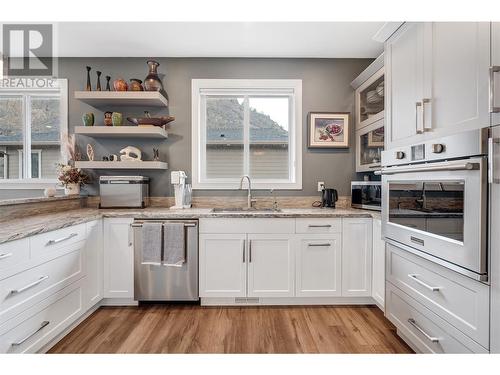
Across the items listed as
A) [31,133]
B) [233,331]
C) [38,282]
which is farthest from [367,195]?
[31,133]

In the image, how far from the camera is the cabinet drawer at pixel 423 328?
49.2 inches

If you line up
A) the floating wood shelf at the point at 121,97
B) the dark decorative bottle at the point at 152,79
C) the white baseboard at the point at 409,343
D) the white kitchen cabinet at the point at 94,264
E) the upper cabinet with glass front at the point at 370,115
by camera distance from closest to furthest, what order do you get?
the white baseboard at the point at 409,343, the white kitchen cabinet at the point at 94,264, the upper cabinet with glass front at the point at 370,115, the floating wood shelf at the point at 121,97, the dark decorative bottle at the point at 152,79

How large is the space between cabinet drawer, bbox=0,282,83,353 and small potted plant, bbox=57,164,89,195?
1.18 metres

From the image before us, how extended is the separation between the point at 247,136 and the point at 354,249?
1.66 m

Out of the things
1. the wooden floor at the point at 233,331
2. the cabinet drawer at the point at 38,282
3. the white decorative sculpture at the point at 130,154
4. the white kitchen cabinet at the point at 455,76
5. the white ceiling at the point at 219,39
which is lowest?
the wooden floor at the point at 233,331

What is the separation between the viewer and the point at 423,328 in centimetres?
151

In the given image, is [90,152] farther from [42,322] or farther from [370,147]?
[370,147]

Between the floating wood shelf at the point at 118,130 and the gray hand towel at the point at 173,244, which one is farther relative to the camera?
the floating wood shelf at the point at 118,130

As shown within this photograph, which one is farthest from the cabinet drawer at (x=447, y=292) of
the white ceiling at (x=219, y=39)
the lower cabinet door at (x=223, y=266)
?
the white ceiling at (x=219, y=39)

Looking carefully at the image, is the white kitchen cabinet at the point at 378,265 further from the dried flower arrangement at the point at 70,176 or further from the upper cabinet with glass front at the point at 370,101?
the dried flower arrangement at the point at 70,176

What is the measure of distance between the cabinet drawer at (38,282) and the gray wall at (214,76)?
1120mm
